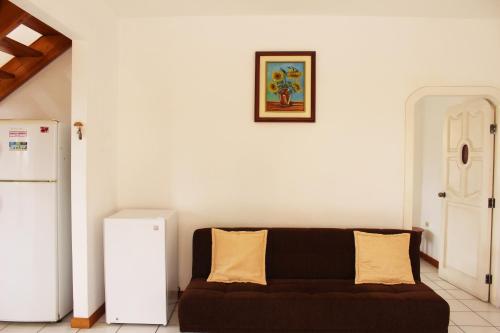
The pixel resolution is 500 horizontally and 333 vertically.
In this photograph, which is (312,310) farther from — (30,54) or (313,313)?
(30,54)

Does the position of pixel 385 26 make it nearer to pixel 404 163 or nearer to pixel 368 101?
pixel 368 101

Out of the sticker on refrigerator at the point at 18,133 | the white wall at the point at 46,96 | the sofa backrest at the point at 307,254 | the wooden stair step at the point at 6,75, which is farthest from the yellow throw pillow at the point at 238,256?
the wooden stair step at the point at 6,75

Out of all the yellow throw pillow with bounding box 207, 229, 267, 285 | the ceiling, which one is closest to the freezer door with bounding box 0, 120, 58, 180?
the ceiling

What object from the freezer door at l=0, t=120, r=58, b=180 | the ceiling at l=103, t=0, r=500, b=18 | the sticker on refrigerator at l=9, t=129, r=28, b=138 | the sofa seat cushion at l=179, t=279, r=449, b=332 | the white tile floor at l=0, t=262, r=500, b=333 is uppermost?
the ceiling at l=103, t=0, r=500, b=18

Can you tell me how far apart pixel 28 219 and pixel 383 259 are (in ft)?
9.94

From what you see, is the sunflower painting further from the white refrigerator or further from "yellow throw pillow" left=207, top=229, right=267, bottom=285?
the white refrigerator

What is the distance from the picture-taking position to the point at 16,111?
2984mm

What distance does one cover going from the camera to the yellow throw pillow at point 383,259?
2.57 m

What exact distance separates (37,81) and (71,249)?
1.67 meters

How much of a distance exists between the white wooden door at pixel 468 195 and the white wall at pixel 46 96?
4.22m

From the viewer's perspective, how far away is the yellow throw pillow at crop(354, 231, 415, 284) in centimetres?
257

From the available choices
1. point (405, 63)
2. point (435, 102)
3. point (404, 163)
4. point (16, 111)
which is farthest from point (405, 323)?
point (16, 111)

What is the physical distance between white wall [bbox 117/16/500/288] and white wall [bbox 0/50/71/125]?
50cm

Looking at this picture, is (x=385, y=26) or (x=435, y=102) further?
(x=435, y=102)
